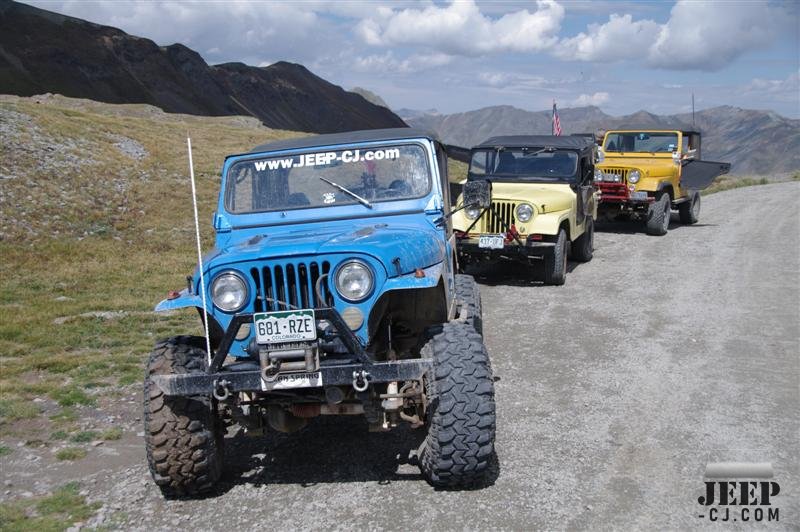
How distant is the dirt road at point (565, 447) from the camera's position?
4.26 metres

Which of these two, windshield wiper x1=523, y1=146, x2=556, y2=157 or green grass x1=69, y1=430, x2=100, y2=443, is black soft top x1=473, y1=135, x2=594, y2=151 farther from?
green grass x1=69, y1=430, x2=100, y2=443

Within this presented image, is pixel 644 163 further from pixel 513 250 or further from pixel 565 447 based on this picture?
→ pixel 565 447

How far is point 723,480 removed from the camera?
4.46 metres

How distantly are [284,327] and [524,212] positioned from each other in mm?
6907

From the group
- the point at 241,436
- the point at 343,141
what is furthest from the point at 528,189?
the point at 241,436

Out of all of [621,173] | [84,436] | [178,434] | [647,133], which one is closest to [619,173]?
[621,173]

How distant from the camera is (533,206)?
10414 millimetres

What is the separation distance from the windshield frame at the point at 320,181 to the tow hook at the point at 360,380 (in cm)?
177

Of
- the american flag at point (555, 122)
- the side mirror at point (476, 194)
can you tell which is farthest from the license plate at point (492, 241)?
the american flag at point (555, 122)

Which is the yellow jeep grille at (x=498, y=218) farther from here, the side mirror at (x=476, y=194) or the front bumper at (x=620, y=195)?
the front bumper at (x=620, y=195)

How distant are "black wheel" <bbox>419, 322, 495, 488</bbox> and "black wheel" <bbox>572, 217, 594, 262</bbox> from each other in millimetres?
8290

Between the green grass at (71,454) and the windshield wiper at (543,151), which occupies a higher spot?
the windshield wiper at (543,151)

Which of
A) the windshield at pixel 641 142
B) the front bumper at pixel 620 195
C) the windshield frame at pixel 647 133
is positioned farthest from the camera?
the windshield at pixel 641 142

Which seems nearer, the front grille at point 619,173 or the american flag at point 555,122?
the front grille at point 619,173
